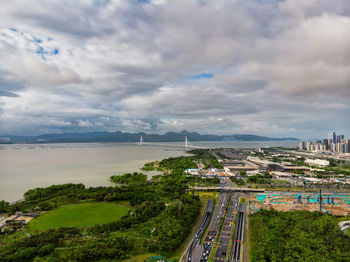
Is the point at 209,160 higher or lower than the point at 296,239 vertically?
higher

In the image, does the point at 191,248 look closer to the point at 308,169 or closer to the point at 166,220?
the point at 166,220

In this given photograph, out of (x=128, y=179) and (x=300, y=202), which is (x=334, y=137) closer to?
(x=300, y=202)

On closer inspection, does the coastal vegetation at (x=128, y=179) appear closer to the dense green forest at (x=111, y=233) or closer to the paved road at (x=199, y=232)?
the dense green forest at (x=111, y=233)

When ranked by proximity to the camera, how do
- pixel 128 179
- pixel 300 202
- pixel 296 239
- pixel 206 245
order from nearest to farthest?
pixel 296 239 → pixel 206 245 → pixel 300 202 → pixel 128 179

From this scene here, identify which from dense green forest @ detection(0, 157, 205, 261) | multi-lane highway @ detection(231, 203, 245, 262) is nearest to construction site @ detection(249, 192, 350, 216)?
multi-lane highway @ detection(231, 203, 245, 262)

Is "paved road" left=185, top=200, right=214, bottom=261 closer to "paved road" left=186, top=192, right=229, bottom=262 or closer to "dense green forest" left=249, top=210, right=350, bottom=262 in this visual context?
"paved road" left=186, top=192, right=229, bottom=262

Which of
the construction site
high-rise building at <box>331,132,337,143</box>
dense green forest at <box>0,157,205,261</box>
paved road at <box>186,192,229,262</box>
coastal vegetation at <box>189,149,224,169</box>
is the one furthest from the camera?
high-rise building at <box>331,132,337,143</box>

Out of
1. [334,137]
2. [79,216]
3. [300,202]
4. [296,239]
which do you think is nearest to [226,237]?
[296,239]
